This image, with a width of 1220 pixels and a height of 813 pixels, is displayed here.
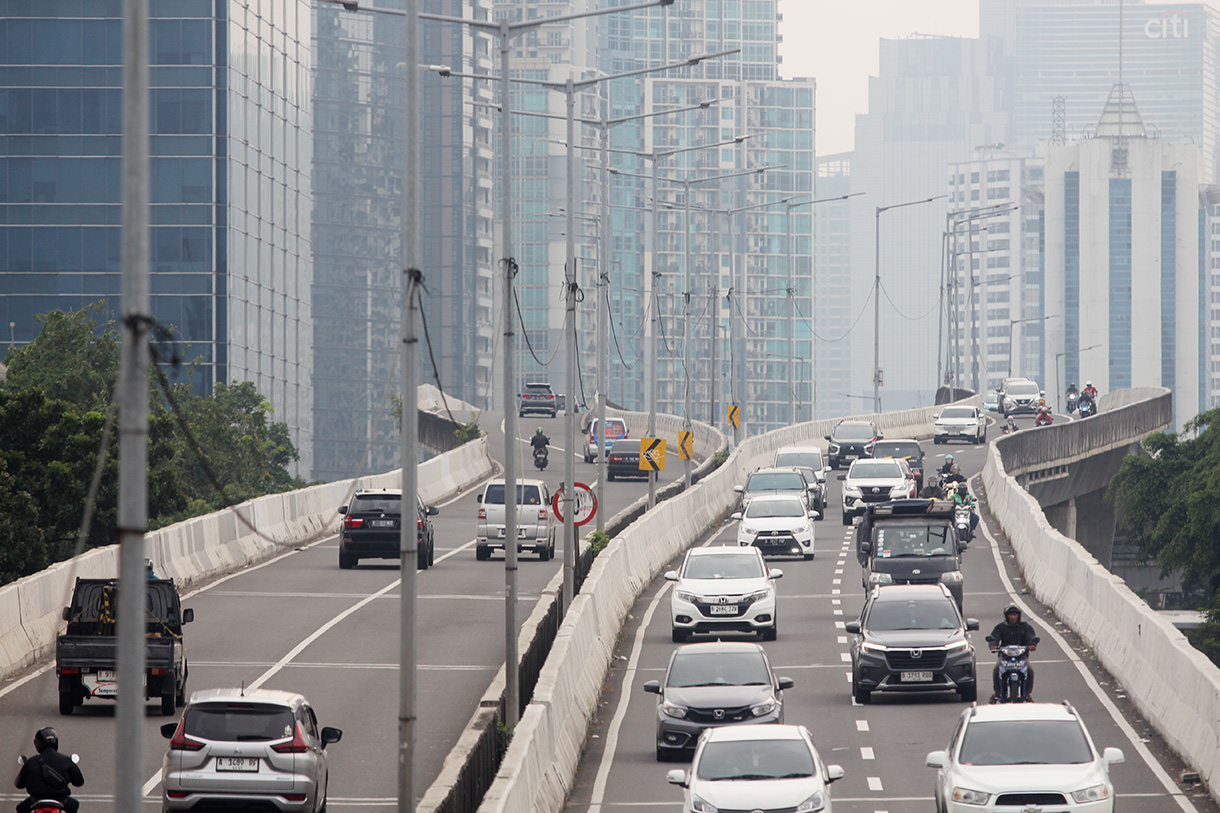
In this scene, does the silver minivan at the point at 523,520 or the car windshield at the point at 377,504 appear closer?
the car windshield at the point at 377,504

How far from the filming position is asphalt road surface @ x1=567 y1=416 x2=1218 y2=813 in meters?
18.1

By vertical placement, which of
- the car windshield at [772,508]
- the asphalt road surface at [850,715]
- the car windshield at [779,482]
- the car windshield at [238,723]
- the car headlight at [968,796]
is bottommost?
the asphalt road surface at [850,715]

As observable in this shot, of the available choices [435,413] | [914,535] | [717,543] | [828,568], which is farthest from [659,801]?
[435,413]

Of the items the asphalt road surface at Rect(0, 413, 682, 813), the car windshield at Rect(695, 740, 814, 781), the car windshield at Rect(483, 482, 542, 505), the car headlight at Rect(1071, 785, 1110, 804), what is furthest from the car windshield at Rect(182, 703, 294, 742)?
the car windshield at Rect(483, 482, 542, 505)

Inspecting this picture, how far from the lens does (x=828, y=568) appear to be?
39625 millimetres

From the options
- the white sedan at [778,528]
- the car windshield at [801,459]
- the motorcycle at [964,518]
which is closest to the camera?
the motorcycle at [964,518]

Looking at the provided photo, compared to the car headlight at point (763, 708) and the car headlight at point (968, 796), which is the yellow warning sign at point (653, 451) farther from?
the car headlight at point (968, 796)

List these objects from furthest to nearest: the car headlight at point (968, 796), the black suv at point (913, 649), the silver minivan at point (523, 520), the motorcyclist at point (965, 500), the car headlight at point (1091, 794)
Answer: the motorcyclist at point (965, 500) < the silver minivan at point (523, 520) < the black suv at point (913, 649) < the car headlight at point (968, 796) < the car headlight at point (1091, 794)

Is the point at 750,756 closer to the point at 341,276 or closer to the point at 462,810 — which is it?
the point at 462,810

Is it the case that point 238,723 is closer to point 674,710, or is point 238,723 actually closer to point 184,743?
point 184,743

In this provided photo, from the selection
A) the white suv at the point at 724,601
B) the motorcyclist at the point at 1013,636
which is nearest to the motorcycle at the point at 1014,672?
the motorcyclist at the point at 1013,636

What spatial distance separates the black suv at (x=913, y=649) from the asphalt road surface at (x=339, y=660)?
16.6 feet

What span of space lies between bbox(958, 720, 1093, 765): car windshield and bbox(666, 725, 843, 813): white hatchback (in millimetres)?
1227

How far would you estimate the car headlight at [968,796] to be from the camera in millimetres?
15180
